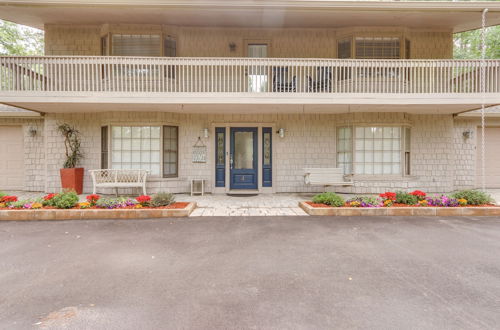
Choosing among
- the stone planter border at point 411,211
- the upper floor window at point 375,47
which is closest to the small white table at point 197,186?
the stone planter border at point 411,211

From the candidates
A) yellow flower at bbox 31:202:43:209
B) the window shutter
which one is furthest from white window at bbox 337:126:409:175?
yellow flower at bbox 31:202:43:209

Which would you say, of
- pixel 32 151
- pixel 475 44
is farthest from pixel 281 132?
pixel 475 44

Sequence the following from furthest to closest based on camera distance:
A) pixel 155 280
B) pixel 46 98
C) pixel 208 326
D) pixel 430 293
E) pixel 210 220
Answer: pixel 46 98
pixel 210 220
pixel 155 280
pixel 430 293
pixel 208 326

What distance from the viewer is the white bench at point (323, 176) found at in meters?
8.38

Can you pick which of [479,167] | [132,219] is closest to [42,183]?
[132,219]

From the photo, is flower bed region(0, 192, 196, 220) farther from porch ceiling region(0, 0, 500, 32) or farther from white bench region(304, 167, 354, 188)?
porch ceiling region(0, 0, 500, 32)

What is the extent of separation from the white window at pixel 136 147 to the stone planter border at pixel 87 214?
320 centimetres

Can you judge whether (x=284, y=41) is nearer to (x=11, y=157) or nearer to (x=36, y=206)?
(x=36, y=206)

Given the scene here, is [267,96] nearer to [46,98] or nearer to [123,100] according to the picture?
[123,100]

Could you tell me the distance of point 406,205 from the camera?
20.5 feet

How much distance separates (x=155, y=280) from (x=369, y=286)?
239 centimetres

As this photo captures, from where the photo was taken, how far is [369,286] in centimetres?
280

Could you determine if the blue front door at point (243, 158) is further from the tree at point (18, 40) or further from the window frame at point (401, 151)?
the tree at point (18, 40)

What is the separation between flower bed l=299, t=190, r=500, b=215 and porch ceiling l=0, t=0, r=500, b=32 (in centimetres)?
541
